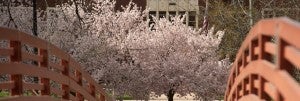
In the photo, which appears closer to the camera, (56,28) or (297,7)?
(297,7)

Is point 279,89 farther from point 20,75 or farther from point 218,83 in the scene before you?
point 218,83

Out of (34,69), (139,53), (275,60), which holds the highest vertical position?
(275,60)

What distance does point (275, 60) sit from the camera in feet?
16.0

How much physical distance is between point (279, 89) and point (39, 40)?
3906 mm

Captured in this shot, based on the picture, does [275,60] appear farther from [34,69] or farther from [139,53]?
[139,53]

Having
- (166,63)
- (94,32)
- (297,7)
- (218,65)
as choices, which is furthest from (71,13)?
(297,7)

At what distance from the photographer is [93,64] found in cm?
3331

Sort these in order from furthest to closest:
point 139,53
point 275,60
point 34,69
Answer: point 139,53 → point 34,69 → point 275,60

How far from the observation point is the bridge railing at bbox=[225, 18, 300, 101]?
407 centimetres

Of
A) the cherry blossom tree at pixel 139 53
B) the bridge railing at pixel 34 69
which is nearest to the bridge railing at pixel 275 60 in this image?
the bridge railing at pixel 34 69

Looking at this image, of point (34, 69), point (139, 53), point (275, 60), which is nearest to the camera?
point (275, 60)

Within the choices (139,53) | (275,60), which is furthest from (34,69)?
(139,53)

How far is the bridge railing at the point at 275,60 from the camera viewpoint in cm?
407

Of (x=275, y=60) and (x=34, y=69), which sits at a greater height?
(x=275, y=60)
